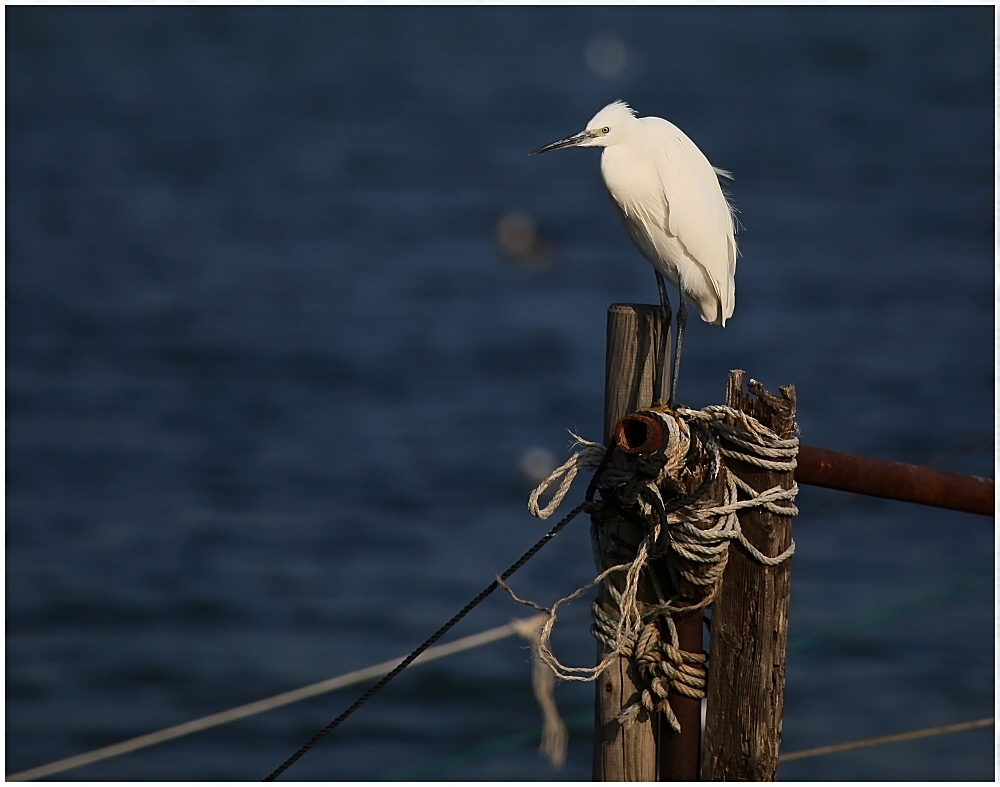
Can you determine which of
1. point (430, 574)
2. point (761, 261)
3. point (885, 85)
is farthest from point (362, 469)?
point (885, 85)

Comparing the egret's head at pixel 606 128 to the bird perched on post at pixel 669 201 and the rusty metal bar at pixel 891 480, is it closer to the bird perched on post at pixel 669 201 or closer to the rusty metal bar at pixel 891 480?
the bird perched on post at pixel 669 201

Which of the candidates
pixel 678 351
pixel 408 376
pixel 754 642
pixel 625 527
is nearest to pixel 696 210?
pixel 678 351

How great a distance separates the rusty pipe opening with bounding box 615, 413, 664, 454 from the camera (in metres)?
2.26

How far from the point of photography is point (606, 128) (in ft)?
11.3

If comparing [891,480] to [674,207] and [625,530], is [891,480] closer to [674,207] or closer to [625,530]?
[625,530]

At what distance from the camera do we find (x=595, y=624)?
2.44m

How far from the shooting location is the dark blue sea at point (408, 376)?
6.05 metres

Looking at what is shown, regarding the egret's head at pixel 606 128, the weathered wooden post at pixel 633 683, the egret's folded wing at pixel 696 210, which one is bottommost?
the weathered wooden post at pixel 633 683

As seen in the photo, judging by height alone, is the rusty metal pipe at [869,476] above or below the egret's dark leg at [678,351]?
below

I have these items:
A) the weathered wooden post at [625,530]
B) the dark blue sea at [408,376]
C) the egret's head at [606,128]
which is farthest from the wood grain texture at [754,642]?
the dark blue sea at [408,376]

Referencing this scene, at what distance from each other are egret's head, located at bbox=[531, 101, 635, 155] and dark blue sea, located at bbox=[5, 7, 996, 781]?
159cm

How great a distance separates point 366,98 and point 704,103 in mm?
5798

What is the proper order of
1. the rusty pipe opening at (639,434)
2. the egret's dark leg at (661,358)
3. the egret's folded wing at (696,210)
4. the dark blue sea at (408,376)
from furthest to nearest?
the dark blue sea at (408,376) → the egret's folded wing at (696,210) → the egret's dark leg at (661,358) → the rusty pipe opening at (639,434)

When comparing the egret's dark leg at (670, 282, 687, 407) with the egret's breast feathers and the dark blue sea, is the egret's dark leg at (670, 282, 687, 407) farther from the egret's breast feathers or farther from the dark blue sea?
the dark blue sea
